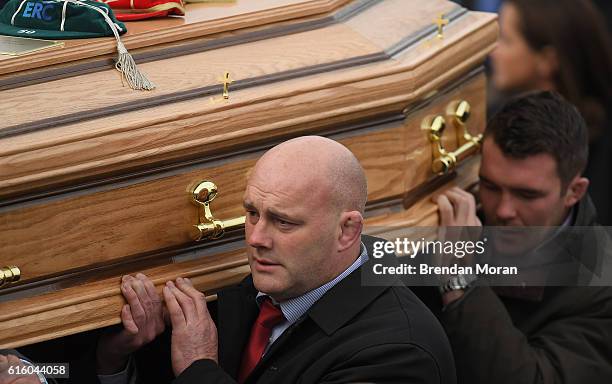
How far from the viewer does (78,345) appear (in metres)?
3.18

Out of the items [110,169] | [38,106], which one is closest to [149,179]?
[110,169]

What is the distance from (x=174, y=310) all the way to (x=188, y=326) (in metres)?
0.05

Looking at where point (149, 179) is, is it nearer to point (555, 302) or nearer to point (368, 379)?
point (368, 379)

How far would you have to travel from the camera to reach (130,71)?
305cm

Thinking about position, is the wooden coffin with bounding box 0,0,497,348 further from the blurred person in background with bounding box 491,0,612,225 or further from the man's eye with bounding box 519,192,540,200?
the blurred person in background with bounding box 491,0,612,225

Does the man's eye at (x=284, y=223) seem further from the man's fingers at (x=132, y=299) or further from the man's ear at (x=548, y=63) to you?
the man's ear at (x=548, y=63)

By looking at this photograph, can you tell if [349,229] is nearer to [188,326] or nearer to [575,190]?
[188,326]

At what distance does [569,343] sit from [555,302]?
0.48ft

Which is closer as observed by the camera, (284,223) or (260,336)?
(284,223)

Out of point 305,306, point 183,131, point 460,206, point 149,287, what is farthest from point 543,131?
point 149,287

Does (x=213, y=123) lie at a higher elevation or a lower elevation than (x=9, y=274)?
higher

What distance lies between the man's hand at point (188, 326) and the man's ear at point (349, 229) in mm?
383

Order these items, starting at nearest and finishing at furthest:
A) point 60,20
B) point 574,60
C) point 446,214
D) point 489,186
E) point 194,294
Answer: point 194,294 → point 60,20 → point 446,214 → point 489,186 → point 574,60

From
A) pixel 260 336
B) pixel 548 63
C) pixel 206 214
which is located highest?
pixel 206 214
